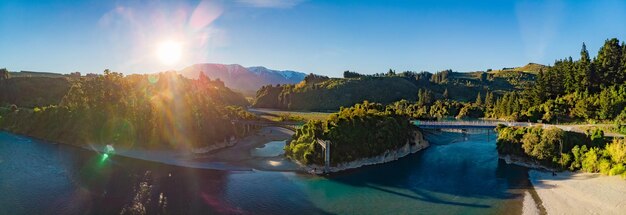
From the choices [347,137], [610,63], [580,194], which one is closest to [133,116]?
[347,137]

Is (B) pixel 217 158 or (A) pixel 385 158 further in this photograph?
(B) pixel 217 158

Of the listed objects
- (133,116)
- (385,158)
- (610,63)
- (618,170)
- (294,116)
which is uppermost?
(610,63)

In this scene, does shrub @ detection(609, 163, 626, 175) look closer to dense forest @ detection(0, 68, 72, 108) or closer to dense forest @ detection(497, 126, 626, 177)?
dense forest @ detection(497, 126, 626, 177)

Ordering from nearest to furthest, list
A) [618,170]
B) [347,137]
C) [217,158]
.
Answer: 1. [618,170]
2. [347,137]
3. [217,158]

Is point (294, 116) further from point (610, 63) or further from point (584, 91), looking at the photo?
point (610, 63)

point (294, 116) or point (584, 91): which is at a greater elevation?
point (584, 91)

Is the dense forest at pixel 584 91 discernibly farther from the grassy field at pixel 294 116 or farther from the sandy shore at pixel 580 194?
the grassy field at pixel 294 116

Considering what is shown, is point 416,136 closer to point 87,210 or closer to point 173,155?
point 173,155

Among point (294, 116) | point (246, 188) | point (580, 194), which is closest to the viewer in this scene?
point (580, 194)
